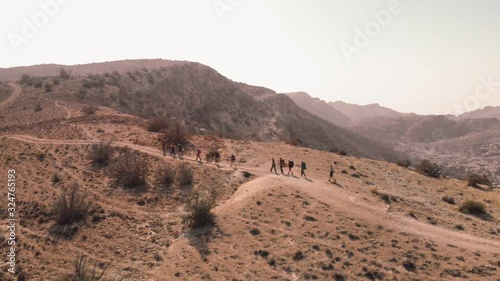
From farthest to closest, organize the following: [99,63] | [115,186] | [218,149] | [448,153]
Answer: [448,153]
[99,63]
[218,149]
[115,186]

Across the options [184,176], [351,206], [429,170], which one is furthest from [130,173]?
[429,170]

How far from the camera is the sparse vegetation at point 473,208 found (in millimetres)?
22406

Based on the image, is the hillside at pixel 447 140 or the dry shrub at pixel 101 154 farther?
the hillside at pixel 447 140

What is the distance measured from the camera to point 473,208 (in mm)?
22547

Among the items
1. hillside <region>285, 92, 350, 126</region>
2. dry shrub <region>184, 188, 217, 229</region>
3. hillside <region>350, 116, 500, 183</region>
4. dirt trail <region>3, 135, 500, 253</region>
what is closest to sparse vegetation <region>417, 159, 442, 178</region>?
dirt trail <region>3, 135, 500, 253</region>

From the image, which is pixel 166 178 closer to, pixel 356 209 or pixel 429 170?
pixel 356 209

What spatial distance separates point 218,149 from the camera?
1297 inches

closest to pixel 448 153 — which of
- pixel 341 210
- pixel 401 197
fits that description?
pixel 401 197

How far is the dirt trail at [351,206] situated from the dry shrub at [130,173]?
374 centimetres

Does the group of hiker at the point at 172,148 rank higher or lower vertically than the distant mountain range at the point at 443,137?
lower

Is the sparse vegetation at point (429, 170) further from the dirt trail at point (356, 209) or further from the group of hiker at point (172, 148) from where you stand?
the group of hiker at point (172, 148)

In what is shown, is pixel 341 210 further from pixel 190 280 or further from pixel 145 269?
pixel 145 269

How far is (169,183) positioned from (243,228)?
8019 millimetres

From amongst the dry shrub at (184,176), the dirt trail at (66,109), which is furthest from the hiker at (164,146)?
the dirt trail at (66,109)
